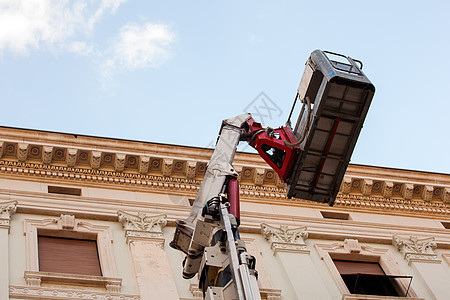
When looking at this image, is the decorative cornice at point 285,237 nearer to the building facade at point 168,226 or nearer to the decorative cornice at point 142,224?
the building facade at point 168,226

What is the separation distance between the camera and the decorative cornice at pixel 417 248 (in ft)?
69.6

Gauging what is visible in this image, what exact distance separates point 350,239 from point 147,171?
6.18 meters

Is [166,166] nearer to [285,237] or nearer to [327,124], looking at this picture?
[285,237]

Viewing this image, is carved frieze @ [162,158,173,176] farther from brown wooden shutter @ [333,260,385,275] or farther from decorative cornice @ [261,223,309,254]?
brown wooden shutter @ [333,260,385,275]

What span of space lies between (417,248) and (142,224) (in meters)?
8.02

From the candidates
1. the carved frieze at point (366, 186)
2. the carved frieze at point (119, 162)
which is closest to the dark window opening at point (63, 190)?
the carved frieze at point (119, 162)

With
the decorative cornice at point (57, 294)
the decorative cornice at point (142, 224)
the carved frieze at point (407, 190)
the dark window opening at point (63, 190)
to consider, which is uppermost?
the dark window opening at point (63, 190)

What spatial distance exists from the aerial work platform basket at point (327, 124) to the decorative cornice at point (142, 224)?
5259 millimetres

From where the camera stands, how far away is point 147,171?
21.9 m

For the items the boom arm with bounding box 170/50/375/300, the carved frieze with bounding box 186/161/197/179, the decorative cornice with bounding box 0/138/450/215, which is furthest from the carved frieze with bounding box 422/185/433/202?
the boom arm with bounding box 170/50/375/300

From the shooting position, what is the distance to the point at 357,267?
68.0 feet

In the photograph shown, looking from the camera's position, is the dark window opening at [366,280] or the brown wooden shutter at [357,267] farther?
the brown wooden shutter at [357,267]

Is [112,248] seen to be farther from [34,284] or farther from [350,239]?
[350,239]

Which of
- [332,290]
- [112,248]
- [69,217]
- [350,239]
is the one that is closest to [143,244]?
[112,248]
